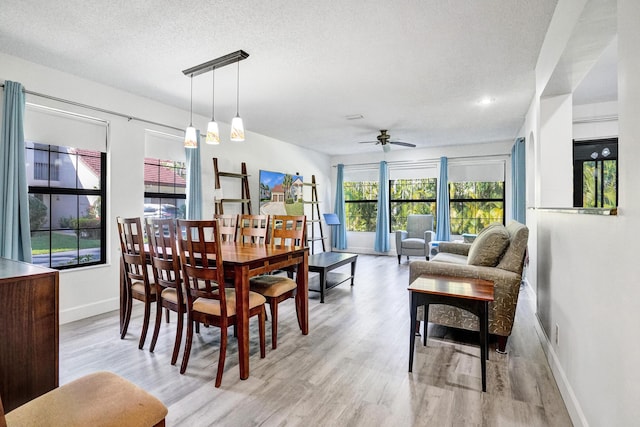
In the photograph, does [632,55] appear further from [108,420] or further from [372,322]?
[372,322]

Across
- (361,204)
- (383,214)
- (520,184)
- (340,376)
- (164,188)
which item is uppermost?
(520,184)

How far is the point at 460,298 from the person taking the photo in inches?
80.0

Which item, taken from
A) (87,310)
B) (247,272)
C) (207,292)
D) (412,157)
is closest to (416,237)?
(412,157)

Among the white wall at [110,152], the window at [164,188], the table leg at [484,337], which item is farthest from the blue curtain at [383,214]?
the table leg at [484,337]

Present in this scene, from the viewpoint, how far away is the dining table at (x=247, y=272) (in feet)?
6.98

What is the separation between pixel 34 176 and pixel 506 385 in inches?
175

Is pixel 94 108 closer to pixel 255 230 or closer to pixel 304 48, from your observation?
pixel 255 230

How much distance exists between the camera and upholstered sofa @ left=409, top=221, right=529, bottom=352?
2447mm

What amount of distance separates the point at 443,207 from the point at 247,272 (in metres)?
5.66

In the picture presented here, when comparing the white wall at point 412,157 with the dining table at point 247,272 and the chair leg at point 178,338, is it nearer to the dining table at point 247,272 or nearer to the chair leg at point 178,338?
the dining table at point 247,272

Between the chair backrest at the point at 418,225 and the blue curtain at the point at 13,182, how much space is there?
20.1 feet

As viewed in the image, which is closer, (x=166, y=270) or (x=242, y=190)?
(x=166, y=270)

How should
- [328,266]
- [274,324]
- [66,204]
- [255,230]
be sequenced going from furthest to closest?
[328,266] → [66,204] → [255,230] → [274,324]

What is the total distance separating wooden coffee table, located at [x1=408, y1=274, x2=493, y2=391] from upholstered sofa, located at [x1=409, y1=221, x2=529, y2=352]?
0.66 feet
